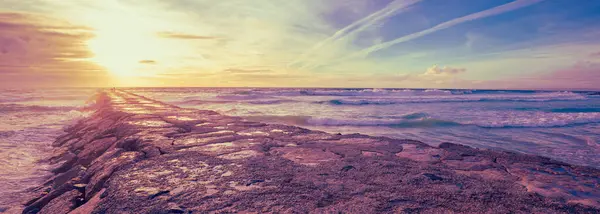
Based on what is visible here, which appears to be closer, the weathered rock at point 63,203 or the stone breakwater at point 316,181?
the stone breakwater at point 316,181

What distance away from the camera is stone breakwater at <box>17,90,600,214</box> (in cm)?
224

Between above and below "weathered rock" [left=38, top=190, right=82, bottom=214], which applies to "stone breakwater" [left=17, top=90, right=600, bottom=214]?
above

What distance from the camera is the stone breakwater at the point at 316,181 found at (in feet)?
7.36

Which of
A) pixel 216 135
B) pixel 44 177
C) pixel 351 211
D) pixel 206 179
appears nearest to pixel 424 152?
pixel 351 211

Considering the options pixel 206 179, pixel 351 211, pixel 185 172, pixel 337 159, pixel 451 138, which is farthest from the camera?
pixel 451 138

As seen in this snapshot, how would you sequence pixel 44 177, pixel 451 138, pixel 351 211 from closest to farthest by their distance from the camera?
pixel 351 211, pixel 44 177, pixel 451 138

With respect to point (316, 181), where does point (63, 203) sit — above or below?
below

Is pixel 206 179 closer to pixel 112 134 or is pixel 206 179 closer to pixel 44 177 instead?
pixel 44 177

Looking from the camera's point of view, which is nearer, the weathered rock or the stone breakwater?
the stone breakwater

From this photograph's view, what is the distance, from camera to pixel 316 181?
2768 millimetres

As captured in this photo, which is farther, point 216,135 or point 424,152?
point 216,135

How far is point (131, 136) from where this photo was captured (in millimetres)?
5305

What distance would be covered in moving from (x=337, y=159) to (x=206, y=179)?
1.61m

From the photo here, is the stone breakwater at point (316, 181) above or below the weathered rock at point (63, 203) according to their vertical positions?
above
